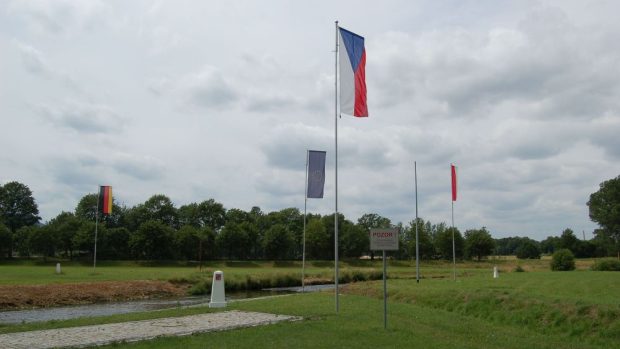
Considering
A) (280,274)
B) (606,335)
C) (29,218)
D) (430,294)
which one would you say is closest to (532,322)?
(606,335)

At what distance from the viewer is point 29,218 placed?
106250 millimetres

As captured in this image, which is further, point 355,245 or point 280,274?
point 355,245

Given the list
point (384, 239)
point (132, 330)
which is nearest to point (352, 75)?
→ point (384, 239)

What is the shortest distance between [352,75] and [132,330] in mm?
11226

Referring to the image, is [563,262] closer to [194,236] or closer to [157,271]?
[157,271]

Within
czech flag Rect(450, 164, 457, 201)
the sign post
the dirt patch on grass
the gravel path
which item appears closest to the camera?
the gravel path

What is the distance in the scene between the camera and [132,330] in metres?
14.0

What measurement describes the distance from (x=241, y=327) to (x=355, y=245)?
98616 millimetres

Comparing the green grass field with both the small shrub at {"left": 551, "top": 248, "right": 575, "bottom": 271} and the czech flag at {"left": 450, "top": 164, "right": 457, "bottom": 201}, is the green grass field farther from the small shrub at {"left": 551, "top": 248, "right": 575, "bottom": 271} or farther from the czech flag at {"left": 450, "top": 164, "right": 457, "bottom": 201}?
the small shrub at {"left": 551, "top": 248, "right": 575, "bottom": 271}

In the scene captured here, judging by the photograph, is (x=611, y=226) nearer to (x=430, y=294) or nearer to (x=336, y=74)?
(x=430, y=294)

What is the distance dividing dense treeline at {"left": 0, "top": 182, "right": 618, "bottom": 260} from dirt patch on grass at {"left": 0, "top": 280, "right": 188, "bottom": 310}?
42675 mm

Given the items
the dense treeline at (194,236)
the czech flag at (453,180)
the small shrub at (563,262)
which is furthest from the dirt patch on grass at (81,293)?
the dense treeline at (194,236)

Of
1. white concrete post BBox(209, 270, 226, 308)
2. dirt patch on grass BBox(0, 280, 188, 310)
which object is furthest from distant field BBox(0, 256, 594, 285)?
white concrete post BBox(209, 270, 226, 308)

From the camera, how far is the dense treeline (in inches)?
3558
